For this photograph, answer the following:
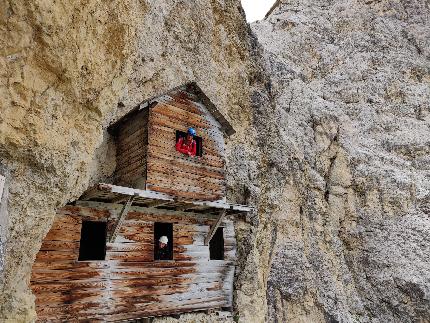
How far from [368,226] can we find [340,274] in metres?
4.38

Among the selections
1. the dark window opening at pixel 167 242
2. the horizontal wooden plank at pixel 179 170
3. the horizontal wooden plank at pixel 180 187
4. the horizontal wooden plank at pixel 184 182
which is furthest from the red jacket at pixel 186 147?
the dark window opening at pixel 167 242

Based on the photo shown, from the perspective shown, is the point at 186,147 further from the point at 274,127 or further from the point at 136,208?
the point at 274,127

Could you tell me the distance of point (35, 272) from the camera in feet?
31.3

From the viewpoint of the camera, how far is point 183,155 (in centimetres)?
1291

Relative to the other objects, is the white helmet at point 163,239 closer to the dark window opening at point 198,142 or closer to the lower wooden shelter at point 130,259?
the lower wooden shelter at point 130,259

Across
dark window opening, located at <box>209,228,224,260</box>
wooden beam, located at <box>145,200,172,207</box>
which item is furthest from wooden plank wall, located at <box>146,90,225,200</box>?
dark window opening, located at <box>209,228,224,260</box>

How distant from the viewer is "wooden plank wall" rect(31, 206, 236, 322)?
986 cm

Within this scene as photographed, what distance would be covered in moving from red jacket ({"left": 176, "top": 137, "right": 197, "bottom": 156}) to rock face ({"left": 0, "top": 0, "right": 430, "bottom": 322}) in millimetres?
2710

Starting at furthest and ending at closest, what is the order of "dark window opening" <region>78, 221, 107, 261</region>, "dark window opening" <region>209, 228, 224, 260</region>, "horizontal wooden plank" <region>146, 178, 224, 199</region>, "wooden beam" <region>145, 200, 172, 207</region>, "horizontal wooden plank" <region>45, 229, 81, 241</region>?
"dark window opening" <region>209, 228, 224, 260</region> → "horizontal wooden plank" <region>146, 178, 224, 199</region> → "wooden beam" <region>145, 200, 172, 207</region> → "dark window opening" <region>78, 221, 107, 261</region> → "horizontal wooden plank" <region>45, 229, 81, 241</region>

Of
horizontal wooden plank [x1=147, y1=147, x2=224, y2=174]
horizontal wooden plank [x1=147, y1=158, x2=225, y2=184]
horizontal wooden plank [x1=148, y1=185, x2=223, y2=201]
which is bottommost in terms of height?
horizontal wooden plank [x1=148, y1=185, x2=223, y2=201]

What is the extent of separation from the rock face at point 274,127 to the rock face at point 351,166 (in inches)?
4.4

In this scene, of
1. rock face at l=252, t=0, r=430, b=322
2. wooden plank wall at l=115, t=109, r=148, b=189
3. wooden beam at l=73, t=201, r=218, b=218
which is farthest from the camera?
rock face at l=252, t=0, r=430, b=322

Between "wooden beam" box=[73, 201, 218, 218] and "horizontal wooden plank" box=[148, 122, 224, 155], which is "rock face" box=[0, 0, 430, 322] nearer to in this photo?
"wooden beam" box=[73, 201, 218, 218]

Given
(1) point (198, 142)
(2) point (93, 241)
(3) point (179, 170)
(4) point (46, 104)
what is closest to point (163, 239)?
(2) point (93, 241)
